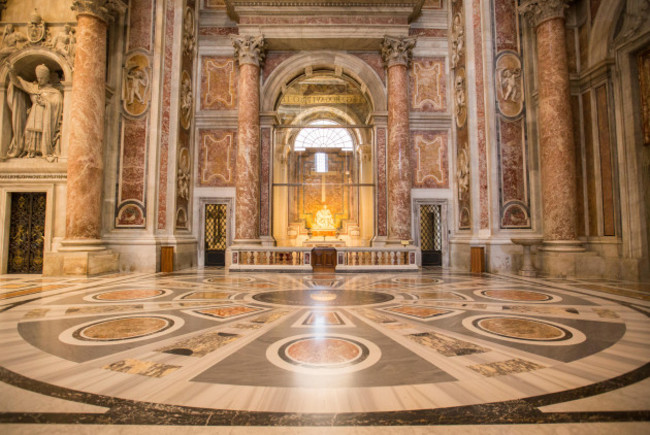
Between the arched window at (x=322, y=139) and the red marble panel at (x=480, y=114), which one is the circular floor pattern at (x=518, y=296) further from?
the arched window at (x=322, y=139)

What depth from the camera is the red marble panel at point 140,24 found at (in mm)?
9898

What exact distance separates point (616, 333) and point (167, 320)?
4.40 m

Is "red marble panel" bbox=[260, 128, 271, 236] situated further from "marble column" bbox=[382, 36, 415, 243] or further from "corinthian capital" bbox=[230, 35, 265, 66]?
"marble column" bbox=[382, 36, 415, 243]

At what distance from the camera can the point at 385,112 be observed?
1198 cm

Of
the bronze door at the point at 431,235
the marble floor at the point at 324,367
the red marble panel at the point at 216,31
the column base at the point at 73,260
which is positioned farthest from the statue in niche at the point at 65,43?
the bronze door at the point at 431,235

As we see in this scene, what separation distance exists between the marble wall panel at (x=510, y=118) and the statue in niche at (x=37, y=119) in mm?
12383

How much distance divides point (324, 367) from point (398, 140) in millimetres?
9846

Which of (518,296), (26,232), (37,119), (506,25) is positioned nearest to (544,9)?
(506,25)

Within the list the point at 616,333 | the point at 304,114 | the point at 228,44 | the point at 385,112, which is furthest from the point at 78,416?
the point at 304,114

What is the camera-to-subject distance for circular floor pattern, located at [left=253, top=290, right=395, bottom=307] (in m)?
4.61

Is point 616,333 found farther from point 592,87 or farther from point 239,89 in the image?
point 239,89

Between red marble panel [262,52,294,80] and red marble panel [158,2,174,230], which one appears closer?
red marble panel [158,2,174,230]

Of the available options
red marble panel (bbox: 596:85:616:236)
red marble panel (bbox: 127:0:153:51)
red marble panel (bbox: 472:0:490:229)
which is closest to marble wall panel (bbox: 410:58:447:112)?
red marble panel (bbox: 472:0:490:229)

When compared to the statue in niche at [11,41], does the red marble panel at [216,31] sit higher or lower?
higher
